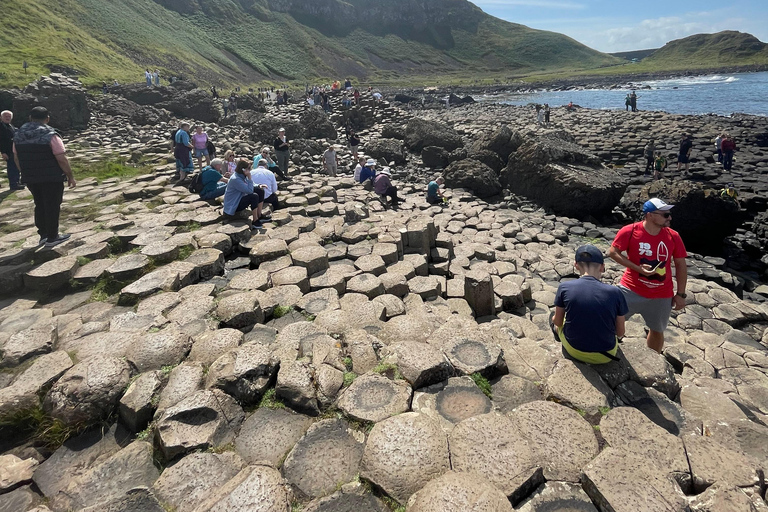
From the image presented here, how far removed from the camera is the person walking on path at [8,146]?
9266 millimetres

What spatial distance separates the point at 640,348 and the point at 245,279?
5.21 m

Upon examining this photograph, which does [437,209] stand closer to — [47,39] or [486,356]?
[486,356]

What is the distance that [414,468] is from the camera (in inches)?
106

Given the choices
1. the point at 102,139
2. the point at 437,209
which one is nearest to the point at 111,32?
the point at 102,139

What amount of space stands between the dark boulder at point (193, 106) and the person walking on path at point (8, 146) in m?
14.7

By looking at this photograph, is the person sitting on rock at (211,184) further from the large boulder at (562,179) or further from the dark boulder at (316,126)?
the dark boulder at (316,126)

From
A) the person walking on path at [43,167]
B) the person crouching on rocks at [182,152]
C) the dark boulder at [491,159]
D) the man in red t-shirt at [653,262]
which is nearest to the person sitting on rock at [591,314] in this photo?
the man in red t-shirt at [653,262]

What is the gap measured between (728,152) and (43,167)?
→ 82.7 feet

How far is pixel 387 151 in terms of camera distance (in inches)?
750

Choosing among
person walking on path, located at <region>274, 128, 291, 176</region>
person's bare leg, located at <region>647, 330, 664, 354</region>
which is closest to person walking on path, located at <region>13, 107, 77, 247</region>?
person walking on path, located at <region>274, 128, 291, 176</region>

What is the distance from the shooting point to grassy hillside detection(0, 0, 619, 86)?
3731 cm

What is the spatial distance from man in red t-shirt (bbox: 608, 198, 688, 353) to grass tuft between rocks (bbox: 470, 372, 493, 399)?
7.89ft

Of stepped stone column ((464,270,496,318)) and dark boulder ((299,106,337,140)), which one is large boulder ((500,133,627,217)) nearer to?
stepped stone column ((464,270,496,318))

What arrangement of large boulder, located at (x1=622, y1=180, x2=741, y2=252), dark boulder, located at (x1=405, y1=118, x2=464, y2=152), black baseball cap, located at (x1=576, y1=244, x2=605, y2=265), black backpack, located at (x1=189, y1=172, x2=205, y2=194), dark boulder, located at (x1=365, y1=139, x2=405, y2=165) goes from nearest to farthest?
1. black baseball cap, located at (x1=576, y1=244, x2=605, y2=265)
2. black backpack, located at (x1=189, y1=172, x2=205, y2=194)
3. large boulder, located at (x1=622, y1=180, x2=741, y2=252)
4. dark boulder, located at (x1=365, y1=139, x2=405, y2=165)
5. dark boulder, located at (x1=405, y1=118, x2=464, y2=152)
